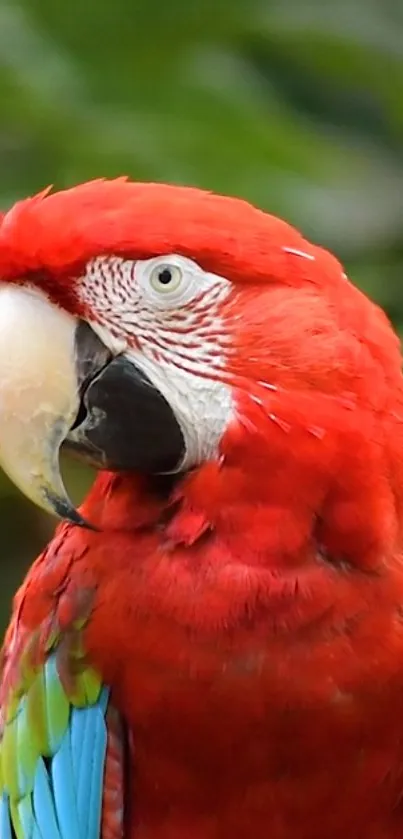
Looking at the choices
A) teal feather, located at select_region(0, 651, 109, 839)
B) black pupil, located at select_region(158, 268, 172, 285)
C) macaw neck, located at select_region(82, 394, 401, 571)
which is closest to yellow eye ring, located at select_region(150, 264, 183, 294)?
black pupil, located at select_region(158, 268, 172, 285)

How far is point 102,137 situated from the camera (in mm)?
1253

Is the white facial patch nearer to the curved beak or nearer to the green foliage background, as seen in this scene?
the curved beak

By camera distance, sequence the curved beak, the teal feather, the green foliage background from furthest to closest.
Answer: the green foliage background
the teal feather
the curved beak

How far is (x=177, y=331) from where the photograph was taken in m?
0.85

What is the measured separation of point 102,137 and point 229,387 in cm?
48

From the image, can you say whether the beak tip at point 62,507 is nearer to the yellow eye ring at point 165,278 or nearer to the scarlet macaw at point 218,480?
the scarlet macaw at point 218,480

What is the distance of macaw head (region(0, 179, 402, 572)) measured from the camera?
82 cm

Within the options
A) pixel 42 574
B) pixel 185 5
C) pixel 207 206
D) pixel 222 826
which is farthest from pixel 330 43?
pixel 222 826

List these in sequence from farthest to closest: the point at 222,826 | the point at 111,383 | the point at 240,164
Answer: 1. the point at 240,164
2. the point at 222,826
3. the point at 111,383

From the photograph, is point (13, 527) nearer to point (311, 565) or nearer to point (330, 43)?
point (330, 43)

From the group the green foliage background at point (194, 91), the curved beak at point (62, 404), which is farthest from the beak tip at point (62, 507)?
the green foliage background at point (194, 91)

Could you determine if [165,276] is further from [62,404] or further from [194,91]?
[194,91]

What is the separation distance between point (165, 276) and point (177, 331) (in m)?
0.04

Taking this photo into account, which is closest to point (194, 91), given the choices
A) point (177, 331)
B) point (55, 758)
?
point (177, 331)
